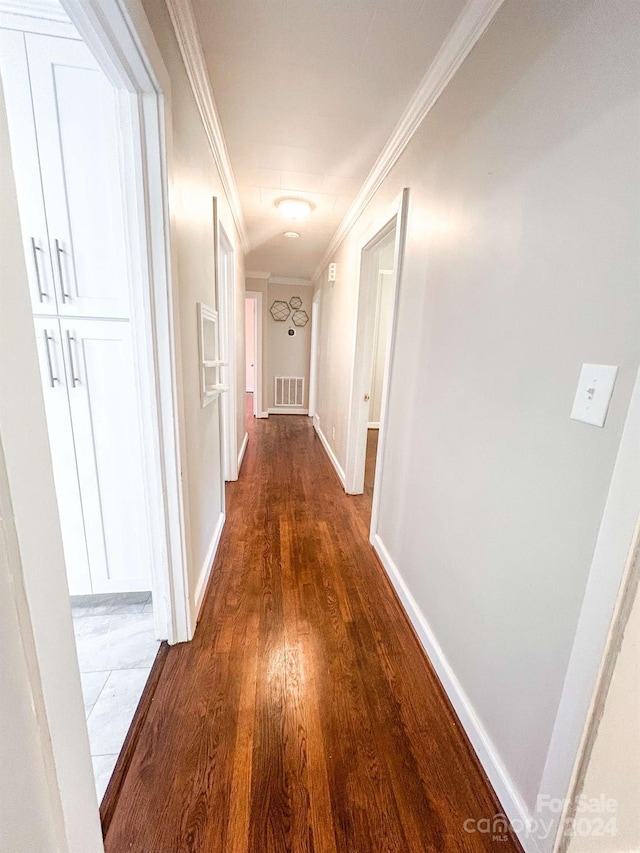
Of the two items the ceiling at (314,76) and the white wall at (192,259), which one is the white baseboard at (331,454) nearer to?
the white wall at (192,259)

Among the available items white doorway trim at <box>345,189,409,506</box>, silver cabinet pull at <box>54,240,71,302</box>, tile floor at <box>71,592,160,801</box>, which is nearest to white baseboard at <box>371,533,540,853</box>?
white doorway trim at <box>345,189,409,506</box>

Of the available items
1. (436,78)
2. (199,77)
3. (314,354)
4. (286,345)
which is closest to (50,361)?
(199,77)

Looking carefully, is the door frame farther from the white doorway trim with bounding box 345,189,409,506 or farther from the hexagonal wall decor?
the white doorway trim with bounding box 345,189,409,506

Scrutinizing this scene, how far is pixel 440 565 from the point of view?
1.33m

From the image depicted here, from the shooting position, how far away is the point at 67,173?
115 cm

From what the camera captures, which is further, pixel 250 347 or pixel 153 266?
pixel 250 347

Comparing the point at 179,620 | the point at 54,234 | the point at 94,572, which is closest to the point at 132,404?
the point at 54,234

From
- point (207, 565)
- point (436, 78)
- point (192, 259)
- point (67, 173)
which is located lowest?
point (207, 565)

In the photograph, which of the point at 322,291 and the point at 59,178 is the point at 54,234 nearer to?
the point at 59,178

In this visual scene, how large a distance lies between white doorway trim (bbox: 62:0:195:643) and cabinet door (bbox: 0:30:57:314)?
0.40 m

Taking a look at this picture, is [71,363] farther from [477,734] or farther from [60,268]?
[477,734]

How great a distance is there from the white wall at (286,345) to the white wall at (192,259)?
12.2ft

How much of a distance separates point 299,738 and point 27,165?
6.98 ft

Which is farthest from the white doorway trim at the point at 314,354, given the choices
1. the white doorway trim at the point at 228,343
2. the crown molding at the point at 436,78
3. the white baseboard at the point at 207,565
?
the white baseboard at the point at 207,565
